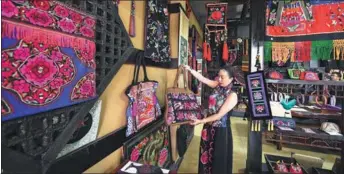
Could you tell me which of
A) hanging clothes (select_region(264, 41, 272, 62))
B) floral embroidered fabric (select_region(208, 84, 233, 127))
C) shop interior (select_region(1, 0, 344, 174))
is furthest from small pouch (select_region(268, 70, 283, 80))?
floral embroidered fabric (select_region(208, 84, 233, 127))

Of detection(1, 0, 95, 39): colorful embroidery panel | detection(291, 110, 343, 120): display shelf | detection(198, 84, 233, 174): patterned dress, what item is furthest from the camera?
detection(291, 110, 343, 120): display shelf

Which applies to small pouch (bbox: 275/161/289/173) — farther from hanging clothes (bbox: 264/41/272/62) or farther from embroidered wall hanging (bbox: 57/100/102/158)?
embroidered wall hanging (bbox: 57/100/102/158)

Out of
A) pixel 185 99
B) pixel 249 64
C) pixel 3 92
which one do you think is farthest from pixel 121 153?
pixel 249 64

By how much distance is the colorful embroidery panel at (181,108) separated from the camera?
1.43 metres

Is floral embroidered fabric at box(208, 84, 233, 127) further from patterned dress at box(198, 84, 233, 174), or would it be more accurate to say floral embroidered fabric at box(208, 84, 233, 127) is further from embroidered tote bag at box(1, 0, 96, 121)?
embroidered tote bag at box(1, 0, 96, 121)

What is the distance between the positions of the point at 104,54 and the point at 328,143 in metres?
2.73

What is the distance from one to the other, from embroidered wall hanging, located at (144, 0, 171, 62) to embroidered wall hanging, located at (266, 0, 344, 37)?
0.94m

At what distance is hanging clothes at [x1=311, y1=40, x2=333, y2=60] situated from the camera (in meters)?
1.50

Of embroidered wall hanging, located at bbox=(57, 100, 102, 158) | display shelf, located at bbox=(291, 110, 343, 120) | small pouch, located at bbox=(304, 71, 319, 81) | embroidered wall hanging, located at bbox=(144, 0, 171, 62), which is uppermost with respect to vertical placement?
embroidered wall hanging, located at bbox=(144, 0, 171, 62)

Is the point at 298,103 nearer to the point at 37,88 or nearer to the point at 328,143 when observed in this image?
the point at 328,143

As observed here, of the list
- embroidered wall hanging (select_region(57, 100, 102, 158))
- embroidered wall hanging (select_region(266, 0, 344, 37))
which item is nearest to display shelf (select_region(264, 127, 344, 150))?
embroidered wall hanging (select_region(266, 0, 344, 37))

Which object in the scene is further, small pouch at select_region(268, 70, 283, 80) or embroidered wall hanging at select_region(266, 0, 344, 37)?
small pouch at select_region(268, 70, 283, 80)

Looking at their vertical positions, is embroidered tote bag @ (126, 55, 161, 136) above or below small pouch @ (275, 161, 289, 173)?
above

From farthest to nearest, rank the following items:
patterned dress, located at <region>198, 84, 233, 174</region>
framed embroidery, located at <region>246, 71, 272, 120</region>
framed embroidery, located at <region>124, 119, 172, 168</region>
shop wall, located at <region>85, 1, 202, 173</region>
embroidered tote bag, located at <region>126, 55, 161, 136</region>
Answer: framed embroidery, located at <region>246, 71, 272, 120</region> < patterned dress, located at <region>198, 84, 233, 174</region> < framed embroidery, located at <region>124, 119, 172, 168</region> < embroidered tote bag, located at <region>126, 55, 161, 136</region> < shop wall, located at <region>85, 1, 202, 173</region>
